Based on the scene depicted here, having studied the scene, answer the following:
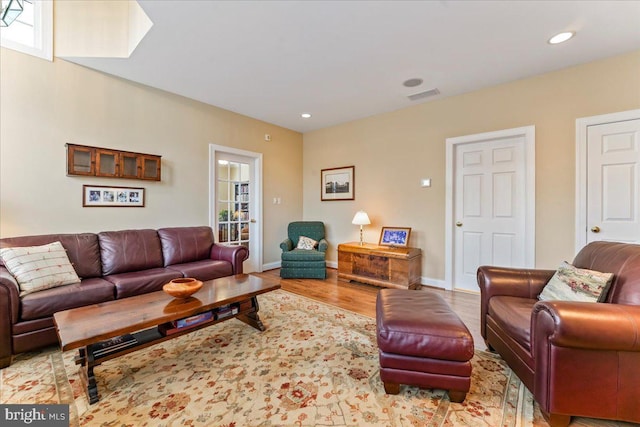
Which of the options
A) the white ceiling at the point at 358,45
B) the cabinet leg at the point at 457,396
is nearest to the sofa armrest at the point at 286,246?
the white ceiling at the point at 358,45

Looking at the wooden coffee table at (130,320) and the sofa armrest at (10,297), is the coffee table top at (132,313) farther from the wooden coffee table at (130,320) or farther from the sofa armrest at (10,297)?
the sofa armrest at (10,297)

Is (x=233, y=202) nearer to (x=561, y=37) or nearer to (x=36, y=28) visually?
(x=36, y=28)

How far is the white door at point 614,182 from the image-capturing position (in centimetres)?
254

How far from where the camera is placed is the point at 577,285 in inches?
65.7

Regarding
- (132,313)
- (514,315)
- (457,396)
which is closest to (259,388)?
(132,313)

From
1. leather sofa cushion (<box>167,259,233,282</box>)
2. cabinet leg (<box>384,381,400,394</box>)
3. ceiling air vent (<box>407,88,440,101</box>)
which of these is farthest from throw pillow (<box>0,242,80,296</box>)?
ceiling air vent (<box>407,88,440,101</box>)

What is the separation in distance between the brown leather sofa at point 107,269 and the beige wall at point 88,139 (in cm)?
31

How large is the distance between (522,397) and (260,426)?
1.48 meters

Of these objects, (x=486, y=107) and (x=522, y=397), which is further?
(x=486, y=107)

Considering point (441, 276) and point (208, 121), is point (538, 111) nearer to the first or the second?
point (441, 276)

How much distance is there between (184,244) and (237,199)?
1311 mm

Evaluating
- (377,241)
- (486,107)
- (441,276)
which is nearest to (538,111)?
(486,107)

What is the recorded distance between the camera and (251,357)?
1.94 m

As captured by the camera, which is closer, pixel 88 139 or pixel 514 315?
pixel 514 315
